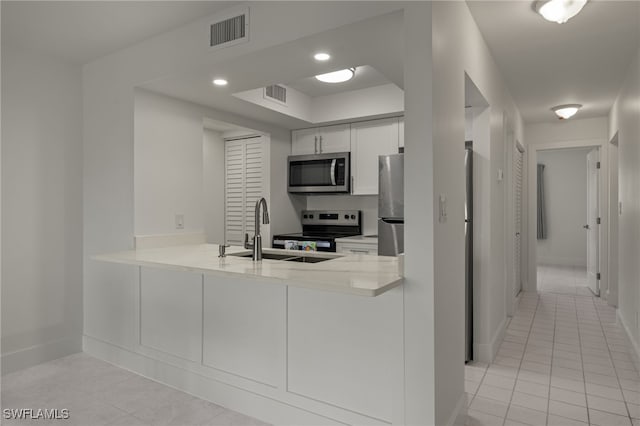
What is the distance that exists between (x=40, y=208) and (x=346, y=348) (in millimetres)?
2608

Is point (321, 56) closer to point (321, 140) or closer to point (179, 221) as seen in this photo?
point (179, 221)

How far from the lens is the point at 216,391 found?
2.35 meters

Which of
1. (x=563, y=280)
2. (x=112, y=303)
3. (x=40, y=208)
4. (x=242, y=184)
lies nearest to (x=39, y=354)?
(x=112, y=303)

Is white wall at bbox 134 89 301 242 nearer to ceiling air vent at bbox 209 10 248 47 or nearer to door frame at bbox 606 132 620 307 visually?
ceiling air vent at bbox 209 10 248 47

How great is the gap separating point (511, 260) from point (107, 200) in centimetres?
396

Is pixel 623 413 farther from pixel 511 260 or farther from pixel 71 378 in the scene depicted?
pixel 71 378

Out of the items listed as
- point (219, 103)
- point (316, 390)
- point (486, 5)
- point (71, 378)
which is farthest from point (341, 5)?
point (71, 378)

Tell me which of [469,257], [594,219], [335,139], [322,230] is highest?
[335,139]

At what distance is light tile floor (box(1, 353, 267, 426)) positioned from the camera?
216 centimetres

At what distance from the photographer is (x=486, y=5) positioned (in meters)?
2.29

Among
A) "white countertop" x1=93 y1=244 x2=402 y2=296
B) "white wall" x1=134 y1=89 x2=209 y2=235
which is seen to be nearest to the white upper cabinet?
"white wall" x1=134 y1=89 x2=209 y2=235

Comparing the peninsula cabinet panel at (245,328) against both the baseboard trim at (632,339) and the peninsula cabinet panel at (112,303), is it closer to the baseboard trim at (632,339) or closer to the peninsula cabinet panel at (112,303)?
the peninsula cabinet panel at (112,303)

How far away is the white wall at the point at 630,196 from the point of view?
3014mm

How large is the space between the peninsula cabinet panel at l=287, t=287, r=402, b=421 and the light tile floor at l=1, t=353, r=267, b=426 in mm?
462
